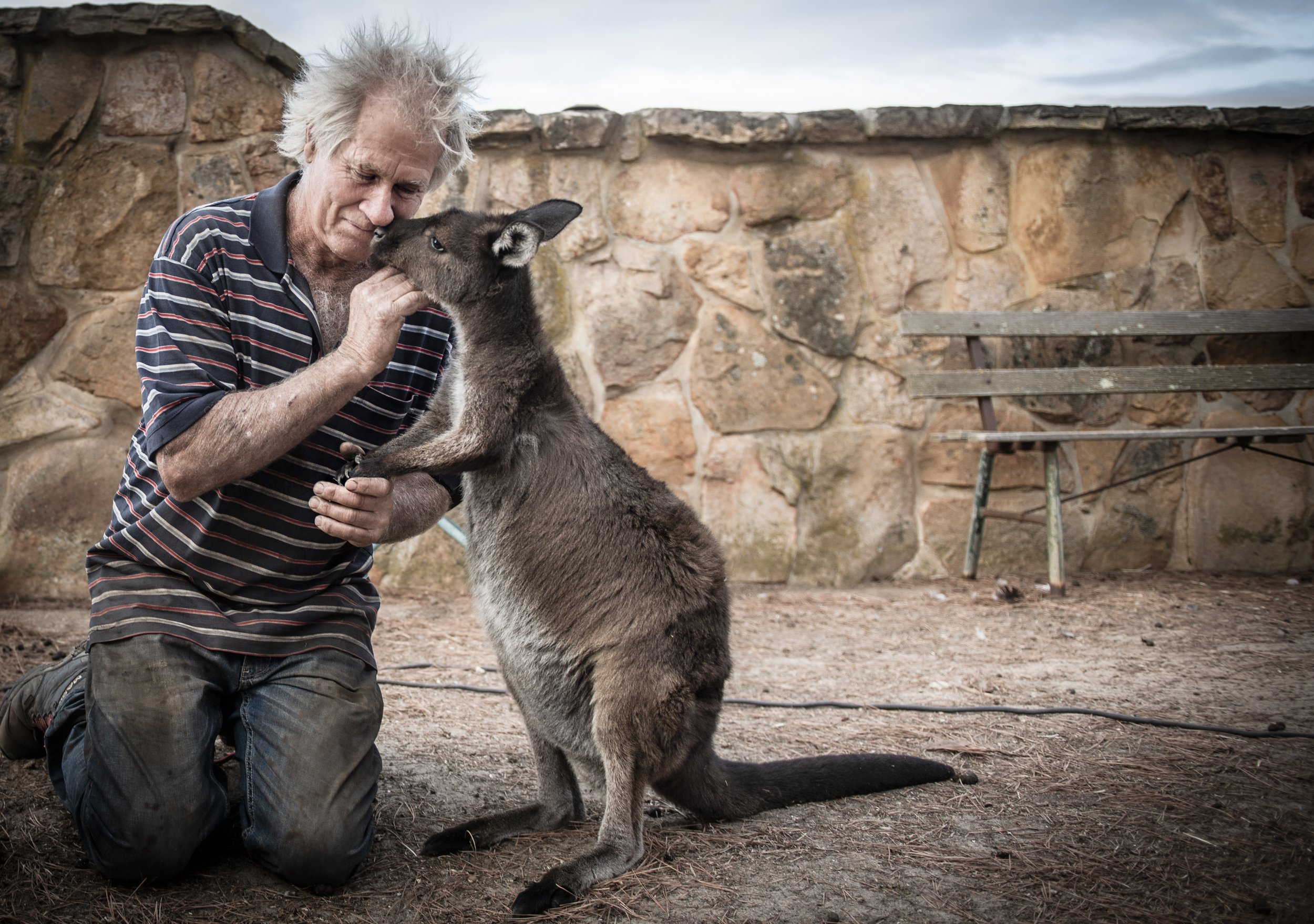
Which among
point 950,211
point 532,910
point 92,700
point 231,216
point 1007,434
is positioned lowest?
point 532,910

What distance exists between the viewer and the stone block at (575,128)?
18.4 ft

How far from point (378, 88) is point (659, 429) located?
→ 306cm

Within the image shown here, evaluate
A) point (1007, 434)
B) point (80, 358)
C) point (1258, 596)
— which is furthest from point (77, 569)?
point (1258, 596)

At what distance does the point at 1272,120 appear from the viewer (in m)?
5.73

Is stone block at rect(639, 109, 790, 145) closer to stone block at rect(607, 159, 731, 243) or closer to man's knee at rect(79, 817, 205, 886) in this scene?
stone block at rect(607, 159, 731, 243)

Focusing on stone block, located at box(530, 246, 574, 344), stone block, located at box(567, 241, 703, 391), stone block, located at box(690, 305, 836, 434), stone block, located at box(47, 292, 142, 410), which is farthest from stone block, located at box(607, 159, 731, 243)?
stone block, located at box(47, 292, 142, 410)

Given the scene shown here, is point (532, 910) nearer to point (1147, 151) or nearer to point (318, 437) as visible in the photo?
point (318, 437)

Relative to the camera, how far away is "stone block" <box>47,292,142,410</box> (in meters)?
5.31

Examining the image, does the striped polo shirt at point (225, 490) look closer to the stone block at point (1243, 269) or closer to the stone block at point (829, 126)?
the stone block at point (829, 126)

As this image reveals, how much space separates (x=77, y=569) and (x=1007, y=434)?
484 cm

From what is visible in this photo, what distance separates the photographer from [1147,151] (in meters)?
5.88

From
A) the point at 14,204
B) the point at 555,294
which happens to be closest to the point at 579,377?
the point at 555,294

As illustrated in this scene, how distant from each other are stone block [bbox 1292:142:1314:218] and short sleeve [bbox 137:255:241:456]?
585 cm

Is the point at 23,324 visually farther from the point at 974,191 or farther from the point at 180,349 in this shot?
the point at 974,191
